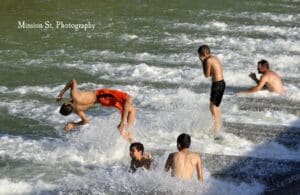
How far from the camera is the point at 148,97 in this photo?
13.7 m

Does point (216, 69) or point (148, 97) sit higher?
point (216, 69)

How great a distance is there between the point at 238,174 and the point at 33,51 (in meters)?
10.1

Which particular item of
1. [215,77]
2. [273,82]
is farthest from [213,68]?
[273,82]

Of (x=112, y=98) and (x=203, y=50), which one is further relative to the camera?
(x=203, y=50)

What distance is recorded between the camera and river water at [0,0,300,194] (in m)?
9.80

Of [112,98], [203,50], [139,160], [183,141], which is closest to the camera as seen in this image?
[183,141]

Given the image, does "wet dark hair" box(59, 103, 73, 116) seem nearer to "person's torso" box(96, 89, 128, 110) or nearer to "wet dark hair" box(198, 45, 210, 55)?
"person's torso" box(96, 89, 128, 110)

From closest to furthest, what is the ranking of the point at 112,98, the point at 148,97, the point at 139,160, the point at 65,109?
the point at 139,160 < the point at 65,109 < the point at 112,98 < the point at 148,97

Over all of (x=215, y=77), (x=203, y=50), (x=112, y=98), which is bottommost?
(x=112, y=98)

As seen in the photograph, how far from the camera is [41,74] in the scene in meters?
15.8

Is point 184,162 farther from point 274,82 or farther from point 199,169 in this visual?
point 274,82

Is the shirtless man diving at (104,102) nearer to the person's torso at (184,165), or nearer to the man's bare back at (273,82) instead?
the person's torso at (184,165)

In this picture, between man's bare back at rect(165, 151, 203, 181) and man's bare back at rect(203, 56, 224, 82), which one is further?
man's bare back at rect(203, 56, 224, 82)

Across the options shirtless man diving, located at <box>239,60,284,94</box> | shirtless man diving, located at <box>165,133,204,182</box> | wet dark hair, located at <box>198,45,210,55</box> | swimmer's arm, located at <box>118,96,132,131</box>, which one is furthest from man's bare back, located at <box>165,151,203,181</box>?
shirtless man diving, located at <box>239,60,284,94</box>
